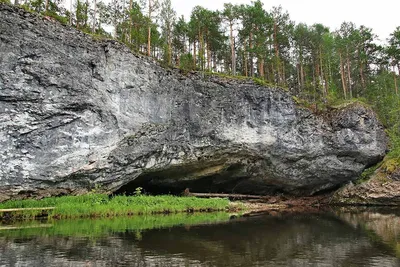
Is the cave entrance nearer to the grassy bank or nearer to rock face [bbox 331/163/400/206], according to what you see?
the grassy bank

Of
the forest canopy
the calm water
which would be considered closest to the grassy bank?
the calm water

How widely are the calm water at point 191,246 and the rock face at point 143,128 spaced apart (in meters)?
5.90

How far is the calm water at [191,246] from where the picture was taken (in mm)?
9141

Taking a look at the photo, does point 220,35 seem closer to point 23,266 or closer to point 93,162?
point 93,162

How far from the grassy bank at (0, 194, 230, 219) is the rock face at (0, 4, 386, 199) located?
1.22 m

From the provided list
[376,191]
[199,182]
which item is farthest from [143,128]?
[376,191]

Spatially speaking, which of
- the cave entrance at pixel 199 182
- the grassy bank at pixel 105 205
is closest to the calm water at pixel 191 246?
the grassy bank at pixel 105 205

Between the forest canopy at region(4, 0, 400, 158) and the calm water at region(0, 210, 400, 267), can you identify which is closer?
the calm water at region(0, 210, 400, 267)

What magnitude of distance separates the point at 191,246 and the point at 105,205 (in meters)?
11.4

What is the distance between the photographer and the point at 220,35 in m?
37.9

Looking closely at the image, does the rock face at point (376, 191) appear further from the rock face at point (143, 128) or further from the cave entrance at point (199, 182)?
the cave entrance at point (199, 182)

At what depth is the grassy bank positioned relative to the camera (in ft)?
62.1

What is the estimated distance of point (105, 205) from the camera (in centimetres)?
2128

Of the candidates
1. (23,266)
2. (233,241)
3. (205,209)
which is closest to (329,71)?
(205,209)
